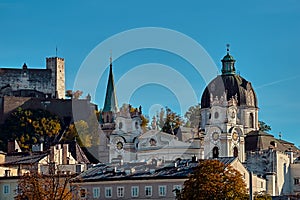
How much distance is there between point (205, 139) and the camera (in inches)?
5591

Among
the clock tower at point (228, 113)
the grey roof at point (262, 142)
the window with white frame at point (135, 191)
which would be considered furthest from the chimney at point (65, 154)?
the grey roof at point (262, 142)

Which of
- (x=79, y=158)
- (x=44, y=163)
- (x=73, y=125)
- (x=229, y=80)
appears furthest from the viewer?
(x=73, y=125)

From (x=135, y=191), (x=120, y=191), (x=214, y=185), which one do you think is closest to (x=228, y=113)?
(x=120, y=191)

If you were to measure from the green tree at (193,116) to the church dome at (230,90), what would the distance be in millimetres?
6780

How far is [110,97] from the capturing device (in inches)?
6663

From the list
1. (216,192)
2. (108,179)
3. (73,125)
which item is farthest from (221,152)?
(216,192)

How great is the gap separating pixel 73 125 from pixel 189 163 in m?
61.3

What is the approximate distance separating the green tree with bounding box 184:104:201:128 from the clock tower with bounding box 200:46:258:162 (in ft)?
24.7

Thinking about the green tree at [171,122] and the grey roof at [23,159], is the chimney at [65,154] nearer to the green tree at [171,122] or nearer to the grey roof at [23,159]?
the grey roof at [23,159]

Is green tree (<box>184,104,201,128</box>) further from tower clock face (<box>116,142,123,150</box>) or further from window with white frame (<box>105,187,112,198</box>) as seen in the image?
window with white frame (<box>105,187,112,198</box>)

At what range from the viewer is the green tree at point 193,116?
518 feet

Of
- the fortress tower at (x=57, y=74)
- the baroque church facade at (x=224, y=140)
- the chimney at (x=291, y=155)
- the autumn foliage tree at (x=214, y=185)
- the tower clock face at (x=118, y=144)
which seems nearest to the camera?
the autumn foliage tree at (x=214, y=185)

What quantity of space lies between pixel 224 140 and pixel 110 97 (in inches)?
1258

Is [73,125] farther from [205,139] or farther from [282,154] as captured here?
[282,154]
